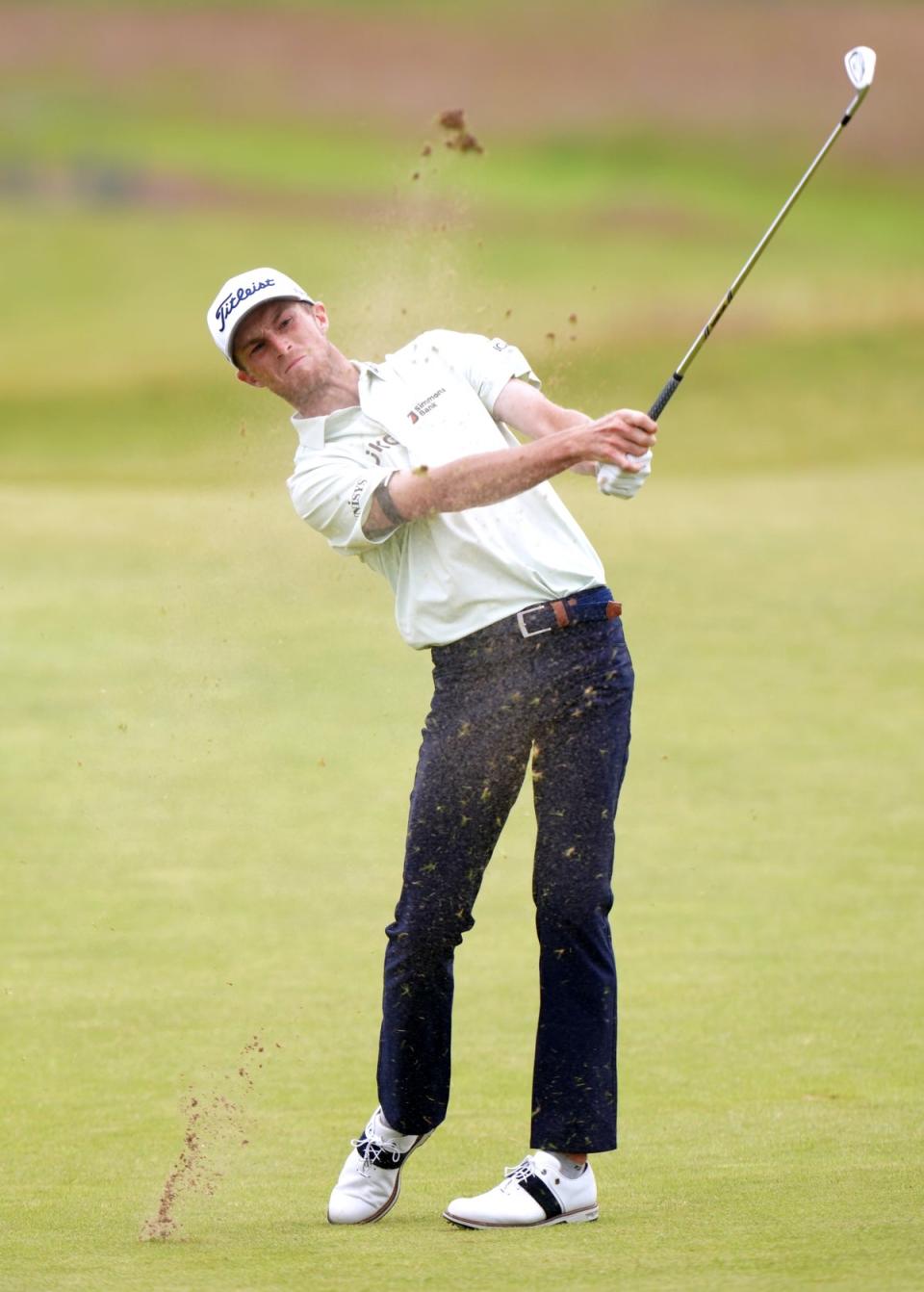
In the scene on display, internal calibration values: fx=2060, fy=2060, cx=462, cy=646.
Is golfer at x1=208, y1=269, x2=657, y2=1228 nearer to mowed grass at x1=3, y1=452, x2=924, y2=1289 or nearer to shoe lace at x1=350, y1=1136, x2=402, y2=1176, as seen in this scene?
shoe lace at x1=350, y1=1136, x2=402, y2=1176

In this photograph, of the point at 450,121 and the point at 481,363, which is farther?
the point at 450,121

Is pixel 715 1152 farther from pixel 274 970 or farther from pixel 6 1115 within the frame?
pixel 274 970

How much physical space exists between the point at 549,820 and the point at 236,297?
99 centimetres

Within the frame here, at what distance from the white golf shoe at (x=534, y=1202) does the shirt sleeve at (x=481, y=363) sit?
1255 mm

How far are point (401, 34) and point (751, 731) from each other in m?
17.8

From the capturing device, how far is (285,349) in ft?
11.2

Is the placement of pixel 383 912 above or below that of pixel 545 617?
below

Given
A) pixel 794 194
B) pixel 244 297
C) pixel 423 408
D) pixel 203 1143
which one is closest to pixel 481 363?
pixel 423 408

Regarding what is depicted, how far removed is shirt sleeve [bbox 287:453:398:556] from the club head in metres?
1.03

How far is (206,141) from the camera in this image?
24.3m

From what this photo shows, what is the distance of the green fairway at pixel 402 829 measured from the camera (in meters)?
3.28

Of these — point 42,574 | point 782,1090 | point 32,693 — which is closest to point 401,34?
point 42,574

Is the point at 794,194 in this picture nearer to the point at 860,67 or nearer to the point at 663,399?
the point at 860,67

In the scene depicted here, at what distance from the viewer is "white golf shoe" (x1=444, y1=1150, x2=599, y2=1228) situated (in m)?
3.22
